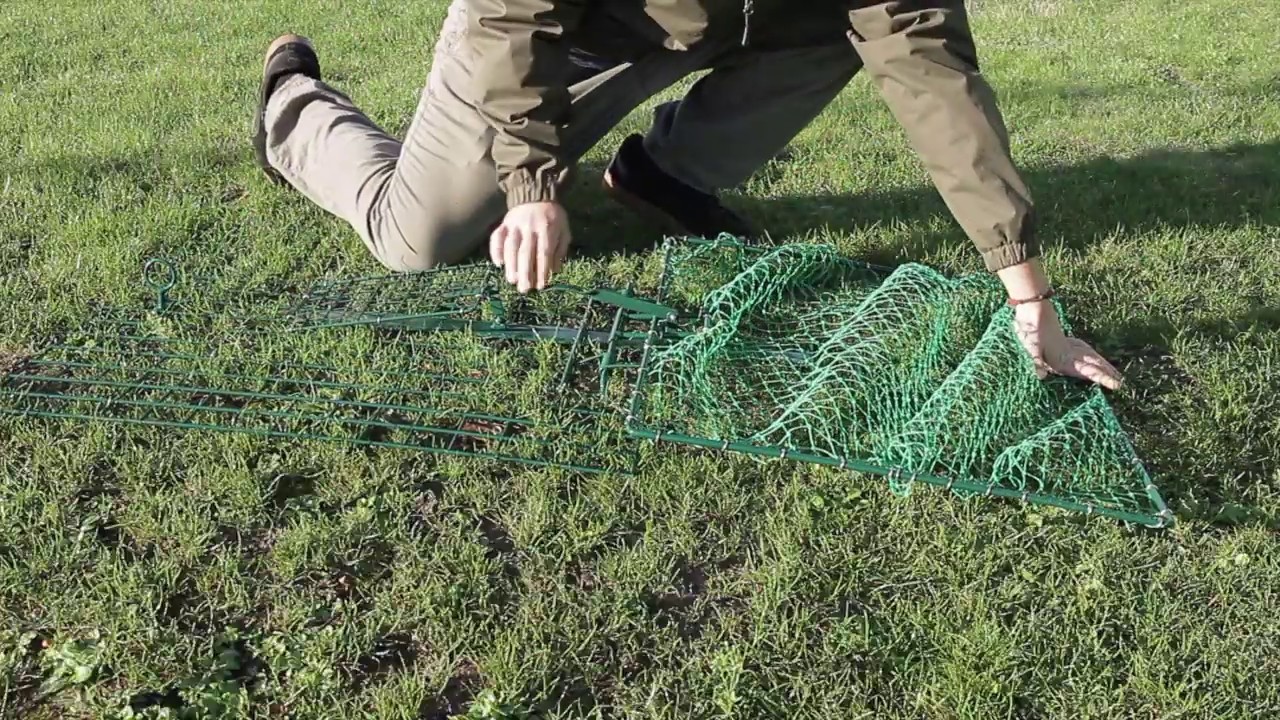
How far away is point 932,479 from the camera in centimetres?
199

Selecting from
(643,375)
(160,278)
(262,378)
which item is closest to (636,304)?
(643,375)

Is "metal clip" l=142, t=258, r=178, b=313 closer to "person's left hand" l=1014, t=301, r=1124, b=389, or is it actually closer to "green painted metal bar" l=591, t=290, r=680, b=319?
"green painted metal bar" l=591, t=290, r=680, b=319

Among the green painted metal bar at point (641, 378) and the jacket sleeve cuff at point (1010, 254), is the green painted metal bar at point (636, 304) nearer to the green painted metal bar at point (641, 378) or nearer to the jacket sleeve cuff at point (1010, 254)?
the green painted metal bar at point (641, 378)

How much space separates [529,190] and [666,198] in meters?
1.32

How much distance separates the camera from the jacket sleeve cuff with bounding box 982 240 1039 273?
2.13 metres

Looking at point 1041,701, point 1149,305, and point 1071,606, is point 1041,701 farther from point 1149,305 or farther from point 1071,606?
point 1149,305

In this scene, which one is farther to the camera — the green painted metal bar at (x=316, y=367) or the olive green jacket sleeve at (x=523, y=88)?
the green painted metal bar at (x=316, y=367)

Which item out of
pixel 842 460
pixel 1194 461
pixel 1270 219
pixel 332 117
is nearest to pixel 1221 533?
pixel 1194 461

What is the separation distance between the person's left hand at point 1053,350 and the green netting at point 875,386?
40 millimetres

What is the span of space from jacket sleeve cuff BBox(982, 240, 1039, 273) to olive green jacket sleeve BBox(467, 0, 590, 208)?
88 centimetres

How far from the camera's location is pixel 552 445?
2379 mm

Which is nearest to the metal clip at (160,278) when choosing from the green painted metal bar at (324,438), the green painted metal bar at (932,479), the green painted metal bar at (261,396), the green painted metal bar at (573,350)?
the green painted metal bar at (261,396)

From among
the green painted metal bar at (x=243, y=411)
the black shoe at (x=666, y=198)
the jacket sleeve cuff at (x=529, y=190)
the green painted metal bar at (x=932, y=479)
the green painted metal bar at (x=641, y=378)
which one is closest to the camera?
the green painted metal bar at (x=932, y=479)

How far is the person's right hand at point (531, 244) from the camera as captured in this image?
1963 mm
